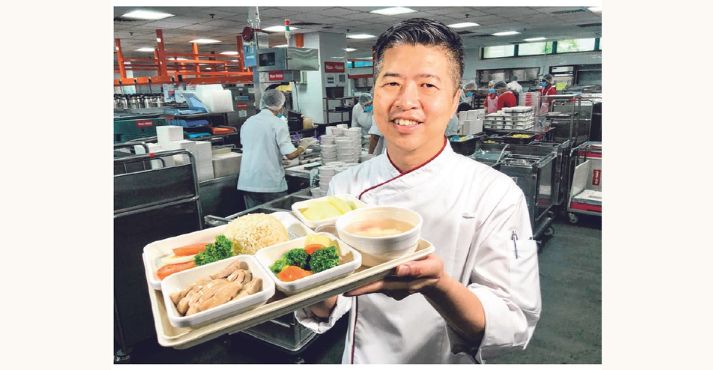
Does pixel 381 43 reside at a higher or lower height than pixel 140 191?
higher

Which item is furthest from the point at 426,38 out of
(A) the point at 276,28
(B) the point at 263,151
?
(A) the point at 276,28

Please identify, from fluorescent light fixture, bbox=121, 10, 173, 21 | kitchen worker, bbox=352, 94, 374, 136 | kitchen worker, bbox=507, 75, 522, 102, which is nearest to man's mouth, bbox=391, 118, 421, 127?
kitchen worker, bbox=352, 94, 374, 136

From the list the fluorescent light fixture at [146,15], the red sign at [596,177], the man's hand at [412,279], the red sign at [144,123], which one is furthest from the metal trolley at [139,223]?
the red sign at [596,177]

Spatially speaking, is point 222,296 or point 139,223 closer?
point 222,296

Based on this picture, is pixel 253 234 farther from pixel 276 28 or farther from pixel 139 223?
pixel 276 28

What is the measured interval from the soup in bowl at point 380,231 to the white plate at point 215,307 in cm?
24

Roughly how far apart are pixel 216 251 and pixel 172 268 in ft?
0.38

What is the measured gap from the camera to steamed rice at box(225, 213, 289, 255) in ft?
3.80

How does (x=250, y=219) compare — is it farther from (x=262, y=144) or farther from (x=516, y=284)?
(x=262, y=144)

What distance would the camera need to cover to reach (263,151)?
415cm

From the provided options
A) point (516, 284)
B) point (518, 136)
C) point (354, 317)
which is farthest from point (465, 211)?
point (518, 136)

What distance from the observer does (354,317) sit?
1.38 m

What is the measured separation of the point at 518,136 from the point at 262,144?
11.6ft

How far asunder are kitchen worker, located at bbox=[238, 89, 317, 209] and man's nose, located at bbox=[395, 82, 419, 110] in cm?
321
